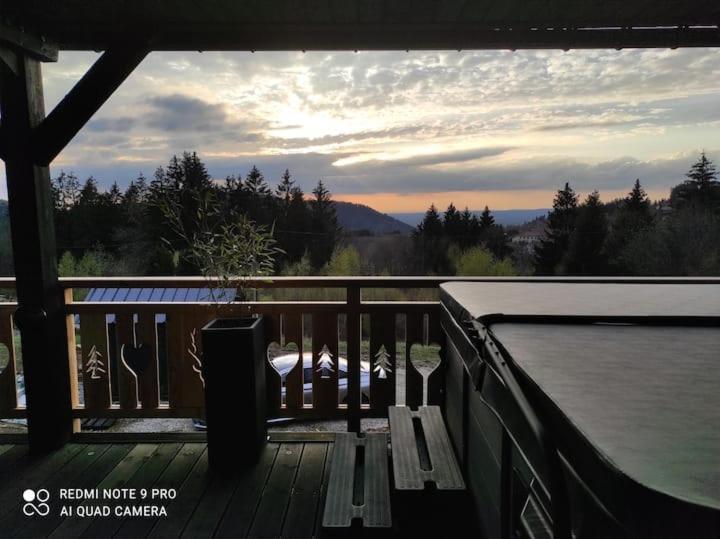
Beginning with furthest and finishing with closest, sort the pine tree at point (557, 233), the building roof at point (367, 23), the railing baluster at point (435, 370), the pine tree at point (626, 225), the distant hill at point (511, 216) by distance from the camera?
the pine tree at point (557, 233), the distant hill at point (511, 216), the pine tree at point (626, 225), the railing baluster at point (435, 370), the building roof at point (367, 23)

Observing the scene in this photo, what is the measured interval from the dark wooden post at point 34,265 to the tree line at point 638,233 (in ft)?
20.1

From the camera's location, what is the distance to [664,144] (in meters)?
5.87

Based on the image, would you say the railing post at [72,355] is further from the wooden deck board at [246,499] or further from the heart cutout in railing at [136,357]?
the wooden deck board at [246,499]

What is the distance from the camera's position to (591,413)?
82 centimetres

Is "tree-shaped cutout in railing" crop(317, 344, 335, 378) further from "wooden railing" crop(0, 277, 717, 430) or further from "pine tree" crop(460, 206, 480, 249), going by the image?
"pine tree" crop(460, 206, 480, 249)

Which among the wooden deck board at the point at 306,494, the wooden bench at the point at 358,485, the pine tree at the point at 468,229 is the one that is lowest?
the wooden deck board at the point at 306,494

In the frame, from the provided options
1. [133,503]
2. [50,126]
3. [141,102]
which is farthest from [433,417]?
[141,102]

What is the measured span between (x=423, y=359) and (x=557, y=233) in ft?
19.0

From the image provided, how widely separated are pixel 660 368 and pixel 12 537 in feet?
8.82

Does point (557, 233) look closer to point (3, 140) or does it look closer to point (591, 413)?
point (3, 140)

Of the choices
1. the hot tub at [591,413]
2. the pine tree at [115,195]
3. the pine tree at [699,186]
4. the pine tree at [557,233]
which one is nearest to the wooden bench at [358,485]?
the hot tub at [591,413]

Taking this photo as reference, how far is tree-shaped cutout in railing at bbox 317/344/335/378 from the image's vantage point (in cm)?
296

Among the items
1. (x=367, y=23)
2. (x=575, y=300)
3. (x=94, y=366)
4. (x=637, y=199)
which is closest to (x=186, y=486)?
(x=94, y=366)

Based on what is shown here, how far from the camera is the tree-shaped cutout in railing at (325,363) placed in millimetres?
2963
